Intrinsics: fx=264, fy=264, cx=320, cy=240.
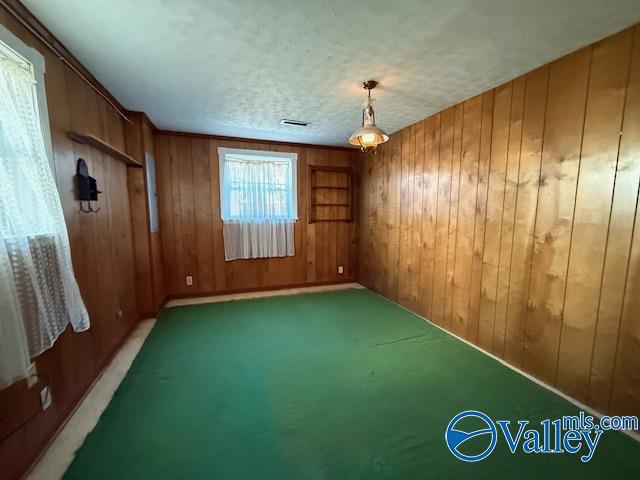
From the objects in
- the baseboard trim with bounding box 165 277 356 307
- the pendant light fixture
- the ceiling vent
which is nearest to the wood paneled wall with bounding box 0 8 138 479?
the baseboard trim with bounding box 165 277 356 307

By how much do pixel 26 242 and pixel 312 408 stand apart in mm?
1723

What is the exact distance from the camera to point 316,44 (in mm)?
1643

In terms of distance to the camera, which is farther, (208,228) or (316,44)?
(208,228)

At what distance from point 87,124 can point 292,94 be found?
161 cm

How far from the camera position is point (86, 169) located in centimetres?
191

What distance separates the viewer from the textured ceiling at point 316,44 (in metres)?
1.35

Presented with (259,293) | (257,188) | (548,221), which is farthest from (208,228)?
(548,221)

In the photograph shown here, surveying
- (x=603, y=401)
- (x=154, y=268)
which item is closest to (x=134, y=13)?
(x=154, y=268)

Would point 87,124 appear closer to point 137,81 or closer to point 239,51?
point 137,81

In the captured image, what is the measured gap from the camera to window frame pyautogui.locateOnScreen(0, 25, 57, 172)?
1208 millimetres

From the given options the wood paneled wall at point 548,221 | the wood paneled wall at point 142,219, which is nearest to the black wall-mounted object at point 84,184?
the wood paneled wall at point 142,219

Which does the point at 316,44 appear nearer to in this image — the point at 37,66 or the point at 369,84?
the point at 369,84

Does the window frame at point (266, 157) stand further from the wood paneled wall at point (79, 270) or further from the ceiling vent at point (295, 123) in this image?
the wood paneled wall at point (79, 270)
